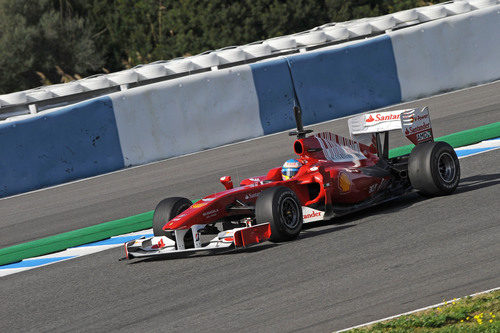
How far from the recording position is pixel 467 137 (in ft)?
44.2

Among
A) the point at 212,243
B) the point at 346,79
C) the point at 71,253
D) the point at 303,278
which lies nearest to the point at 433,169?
the point at 212,243

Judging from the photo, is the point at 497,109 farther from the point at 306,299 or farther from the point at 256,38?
the point at 256,38

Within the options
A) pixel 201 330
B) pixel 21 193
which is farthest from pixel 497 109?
pixel 201 330

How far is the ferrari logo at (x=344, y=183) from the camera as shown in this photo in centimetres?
894

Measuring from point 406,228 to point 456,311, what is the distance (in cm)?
281

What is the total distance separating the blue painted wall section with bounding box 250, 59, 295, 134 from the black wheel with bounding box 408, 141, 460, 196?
A: 26.1 ft

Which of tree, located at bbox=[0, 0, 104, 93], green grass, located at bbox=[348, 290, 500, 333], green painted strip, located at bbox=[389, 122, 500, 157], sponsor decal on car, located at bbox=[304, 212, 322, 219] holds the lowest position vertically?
green grass, located at bbox=[348, 290, 500, 333]

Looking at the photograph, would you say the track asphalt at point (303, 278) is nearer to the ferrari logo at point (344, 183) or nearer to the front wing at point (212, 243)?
the front wing at point (212, 243)

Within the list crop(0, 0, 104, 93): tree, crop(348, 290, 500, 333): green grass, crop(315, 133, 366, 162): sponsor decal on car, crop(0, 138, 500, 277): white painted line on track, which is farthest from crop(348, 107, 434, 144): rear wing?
crop(0, 0, 104, 93): tree

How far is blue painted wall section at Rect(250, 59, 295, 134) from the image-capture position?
1714 cm

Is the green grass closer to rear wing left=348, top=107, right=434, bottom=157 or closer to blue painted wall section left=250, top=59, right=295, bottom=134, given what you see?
rear wing left=348, top=107, right=434, bottom=157

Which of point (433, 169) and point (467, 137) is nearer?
point (433, 169)

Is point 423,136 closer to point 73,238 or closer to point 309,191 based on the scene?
point 309,191

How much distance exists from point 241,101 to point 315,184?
8.12m
